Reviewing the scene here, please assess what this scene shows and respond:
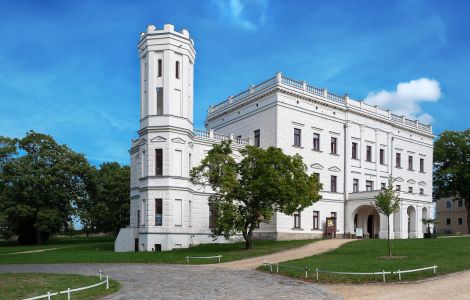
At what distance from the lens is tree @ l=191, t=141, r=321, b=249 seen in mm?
30531

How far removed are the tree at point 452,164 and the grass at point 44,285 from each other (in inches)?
2002

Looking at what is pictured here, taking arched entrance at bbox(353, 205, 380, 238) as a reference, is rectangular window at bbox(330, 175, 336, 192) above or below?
above

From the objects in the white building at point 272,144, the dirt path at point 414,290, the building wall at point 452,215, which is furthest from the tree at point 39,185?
the building wall at point 452,215

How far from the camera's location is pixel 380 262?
21938 mm

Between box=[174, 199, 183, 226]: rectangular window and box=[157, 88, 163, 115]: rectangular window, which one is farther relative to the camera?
box=[157, 88, 163, 115]: rectangular window

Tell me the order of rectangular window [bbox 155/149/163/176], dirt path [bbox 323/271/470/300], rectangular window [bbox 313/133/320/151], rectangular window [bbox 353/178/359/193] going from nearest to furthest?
1. dirt path [bbox 323/271/470/300]
2. rectangular window [bbox 155/149/163/176]
3. rectangular window [bbox 313/133/320/151]
4. rectangular window [bbox 353/178/359/193]

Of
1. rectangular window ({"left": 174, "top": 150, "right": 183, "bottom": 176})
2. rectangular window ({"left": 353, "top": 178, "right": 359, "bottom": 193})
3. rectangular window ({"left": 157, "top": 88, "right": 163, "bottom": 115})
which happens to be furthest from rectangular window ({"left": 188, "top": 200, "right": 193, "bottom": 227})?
rectangular window ({"left": 353, "top": 178, "right": 359, "bottom": 193})

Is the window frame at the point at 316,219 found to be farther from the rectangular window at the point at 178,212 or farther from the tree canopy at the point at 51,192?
the tree canopy at the point at 51,192

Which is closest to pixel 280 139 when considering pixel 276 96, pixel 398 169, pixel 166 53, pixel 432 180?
pixel 276 96

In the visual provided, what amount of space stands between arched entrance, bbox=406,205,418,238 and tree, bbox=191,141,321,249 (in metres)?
17.0

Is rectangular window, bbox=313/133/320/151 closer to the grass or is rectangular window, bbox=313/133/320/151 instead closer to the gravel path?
the gravel path

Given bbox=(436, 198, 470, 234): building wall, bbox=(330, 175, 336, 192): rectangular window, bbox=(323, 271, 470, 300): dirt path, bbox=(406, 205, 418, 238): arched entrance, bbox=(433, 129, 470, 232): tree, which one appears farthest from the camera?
bbox=(436, 198, 470, 234): building wall

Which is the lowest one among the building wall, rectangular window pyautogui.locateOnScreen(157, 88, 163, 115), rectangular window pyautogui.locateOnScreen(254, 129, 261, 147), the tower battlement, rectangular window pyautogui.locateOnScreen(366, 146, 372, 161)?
the building wall

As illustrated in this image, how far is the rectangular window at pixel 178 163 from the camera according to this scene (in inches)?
1440
